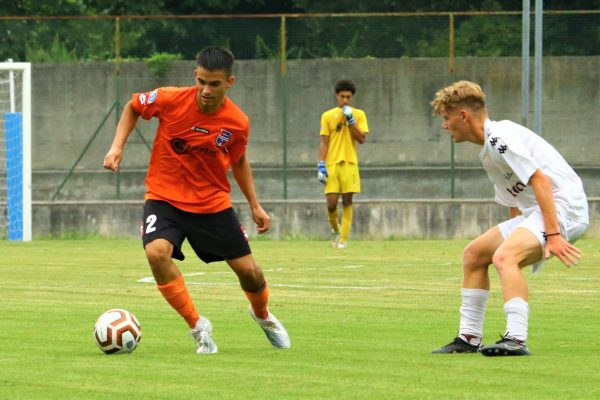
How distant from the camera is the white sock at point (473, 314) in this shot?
30.6 feet

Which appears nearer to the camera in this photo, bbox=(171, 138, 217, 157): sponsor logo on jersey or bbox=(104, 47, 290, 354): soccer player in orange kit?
bbox=(104, 47, 290, 354): soccer player in orange kit

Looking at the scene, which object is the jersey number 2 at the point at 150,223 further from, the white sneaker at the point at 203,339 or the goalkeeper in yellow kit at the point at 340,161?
the goalkeeper in yellow kit at the point at 340,161

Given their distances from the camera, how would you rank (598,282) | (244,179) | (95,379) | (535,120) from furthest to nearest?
(535,120)
(598,282)
(244,179)
(95,379)

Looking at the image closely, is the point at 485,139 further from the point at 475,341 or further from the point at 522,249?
the point at 475,341

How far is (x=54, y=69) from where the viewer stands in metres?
30.5

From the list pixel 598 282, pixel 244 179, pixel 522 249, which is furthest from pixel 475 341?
pixel 598 282

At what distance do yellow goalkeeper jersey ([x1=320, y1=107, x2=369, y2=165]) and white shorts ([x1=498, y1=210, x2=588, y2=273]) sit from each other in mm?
13573

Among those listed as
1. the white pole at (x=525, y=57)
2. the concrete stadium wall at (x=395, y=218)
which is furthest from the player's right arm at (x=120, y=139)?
the white pole at (x=525, y=57)

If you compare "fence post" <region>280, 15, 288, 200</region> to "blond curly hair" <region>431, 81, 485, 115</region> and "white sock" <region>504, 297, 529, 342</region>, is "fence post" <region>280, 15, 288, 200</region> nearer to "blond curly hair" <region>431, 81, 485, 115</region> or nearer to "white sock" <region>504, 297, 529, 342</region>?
"blond curly hair" <region>431, 81, 485, 115</region>

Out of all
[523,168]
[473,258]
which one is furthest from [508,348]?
[523,168]

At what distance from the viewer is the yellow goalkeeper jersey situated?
902 inches

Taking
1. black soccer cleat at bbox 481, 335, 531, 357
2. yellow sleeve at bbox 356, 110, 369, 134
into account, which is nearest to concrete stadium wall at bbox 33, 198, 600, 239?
yellow sleeve at bbox 356, 110, 369, 134

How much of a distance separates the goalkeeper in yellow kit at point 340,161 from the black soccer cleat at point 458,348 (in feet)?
43.2

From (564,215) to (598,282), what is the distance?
6688 millimetres
